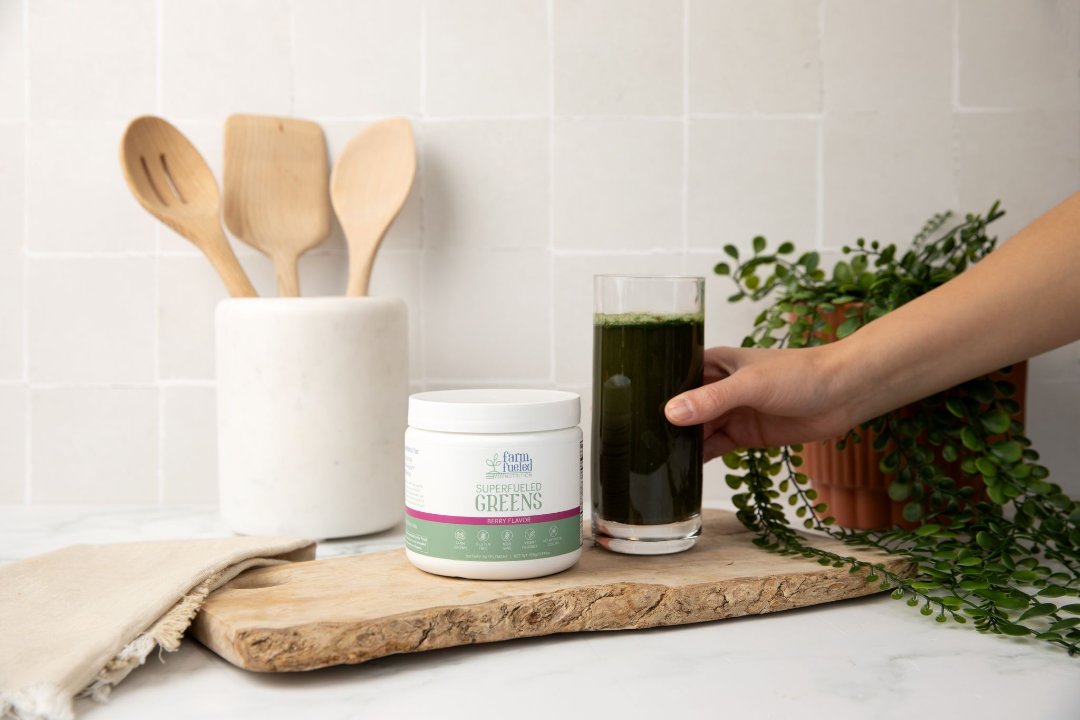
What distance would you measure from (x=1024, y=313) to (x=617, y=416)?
1.05ft

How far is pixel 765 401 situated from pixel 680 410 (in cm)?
9

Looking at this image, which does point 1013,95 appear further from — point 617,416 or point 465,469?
point 465,469

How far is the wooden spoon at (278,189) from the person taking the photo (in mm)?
937

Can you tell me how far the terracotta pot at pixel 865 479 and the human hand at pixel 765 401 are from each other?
0.28 ft

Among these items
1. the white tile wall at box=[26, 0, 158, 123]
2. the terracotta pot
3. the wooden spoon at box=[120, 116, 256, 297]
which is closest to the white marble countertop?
the terracotta pot

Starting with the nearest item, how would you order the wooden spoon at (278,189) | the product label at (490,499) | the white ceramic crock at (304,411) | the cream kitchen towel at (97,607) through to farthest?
1. the cream kitchen towel at (97,607)
2. the product label at (490,499)
3. the white ceramic crock at (304,411)
4. the wooden spoon at (278,189)

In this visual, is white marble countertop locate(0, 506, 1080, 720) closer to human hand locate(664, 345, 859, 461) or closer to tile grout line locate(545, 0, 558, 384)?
human hand locate(664, 345, 859, 461)

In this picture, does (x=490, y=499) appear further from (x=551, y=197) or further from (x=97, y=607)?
(x=551, y=197)

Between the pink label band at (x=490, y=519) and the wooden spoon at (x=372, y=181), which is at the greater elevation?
the wooden spoon at (x=372, y=181)

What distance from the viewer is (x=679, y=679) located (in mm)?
515

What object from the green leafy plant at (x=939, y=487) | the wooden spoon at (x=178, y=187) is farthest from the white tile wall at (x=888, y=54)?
the wooden spoon at (x=178, y=187)

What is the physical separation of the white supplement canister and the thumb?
9 cm

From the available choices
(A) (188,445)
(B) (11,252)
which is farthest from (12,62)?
(A) (188,445)

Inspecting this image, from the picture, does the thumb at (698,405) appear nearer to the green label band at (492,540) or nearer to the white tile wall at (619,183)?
the green label band at (492,540)
